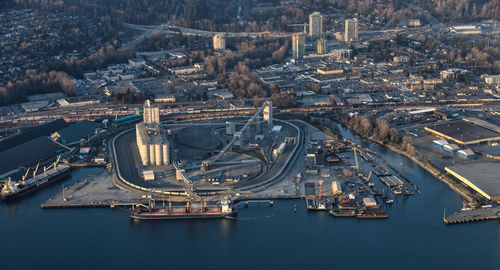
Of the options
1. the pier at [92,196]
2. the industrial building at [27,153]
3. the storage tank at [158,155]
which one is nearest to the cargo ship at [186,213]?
the pier at [92,196]

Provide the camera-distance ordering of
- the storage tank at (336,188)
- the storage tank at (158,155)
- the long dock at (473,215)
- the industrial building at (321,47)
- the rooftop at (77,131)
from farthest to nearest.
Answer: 1. the industrial building at (321,47)
2. the rooftop at (77,131)
3. the storage tank at (158,155)
4. the storage tank at (336,188)
5. the long dock at (473,215)

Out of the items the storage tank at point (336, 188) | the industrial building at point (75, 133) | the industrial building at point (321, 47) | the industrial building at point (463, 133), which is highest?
the industrial building at point (321, 47)

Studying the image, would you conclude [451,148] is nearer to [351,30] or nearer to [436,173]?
[436,173]

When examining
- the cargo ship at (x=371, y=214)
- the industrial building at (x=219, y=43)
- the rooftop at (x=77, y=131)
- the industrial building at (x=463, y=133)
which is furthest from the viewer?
the industrial building at (x=219, y=43)

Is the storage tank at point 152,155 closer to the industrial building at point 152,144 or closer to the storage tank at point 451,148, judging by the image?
the industrial building at point 152,144

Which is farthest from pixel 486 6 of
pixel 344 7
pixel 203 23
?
pixel 203 23

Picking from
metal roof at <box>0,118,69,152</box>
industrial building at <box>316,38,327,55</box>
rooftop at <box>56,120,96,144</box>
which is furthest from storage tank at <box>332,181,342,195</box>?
industrial building at <box>316,38,327,55</box>

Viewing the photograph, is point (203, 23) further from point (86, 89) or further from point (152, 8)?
point (86, 89)
